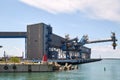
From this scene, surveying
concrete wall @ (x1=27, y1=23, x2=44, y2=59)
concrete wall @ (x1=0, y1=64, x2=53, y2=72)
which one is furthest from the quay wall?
concrete wall @ (x1=27, y1=23, x2=44, y2=59)

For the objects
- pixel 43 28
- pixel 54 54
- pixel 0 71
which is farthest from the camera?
pixel 54 54

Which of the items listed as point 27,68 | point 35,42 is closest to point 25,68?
point 27,68

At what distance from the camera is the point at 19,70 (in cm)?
9788

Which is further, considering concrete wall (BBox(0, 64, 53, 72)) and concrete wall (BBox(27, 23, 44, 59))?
concrete wall (BBox(27, 23, 44, 59))

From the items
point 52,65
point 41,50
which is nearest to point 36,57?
point 41,50

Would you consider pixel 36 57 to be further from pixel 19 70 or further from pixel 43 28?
pixel 19 70

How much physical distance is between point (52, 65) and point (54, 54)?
295 ft

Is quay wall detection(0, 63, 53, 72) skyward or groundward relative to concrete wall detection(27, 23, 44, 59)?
groundward

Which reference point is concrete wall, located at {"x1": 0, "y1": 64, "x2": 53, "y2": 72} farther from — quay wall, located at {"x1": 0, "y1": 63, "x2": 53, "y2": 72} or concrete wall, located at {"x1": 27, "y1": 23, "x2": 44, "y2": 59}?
concrete wall, located at {"x1": 27, "y1": 23, "x2": 44, "y2": 59}

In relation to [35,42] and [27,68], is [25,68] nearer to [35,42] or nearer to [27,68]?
[27,68]

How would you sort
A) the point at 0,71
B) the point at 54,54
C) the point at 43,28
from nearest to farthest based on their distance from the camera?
the point at 0,71
the point at 43,28
the point at 54,54

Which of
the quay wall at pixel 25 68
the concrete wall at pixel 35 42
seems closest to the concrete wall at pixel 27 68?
the quay wall at pixel 25 68

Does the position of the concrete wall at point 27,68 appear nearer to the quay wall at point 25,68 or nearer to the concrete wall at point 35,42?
the quay wall at point 25,68

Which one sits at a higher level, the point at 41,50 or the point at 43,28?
the point at 43,28
